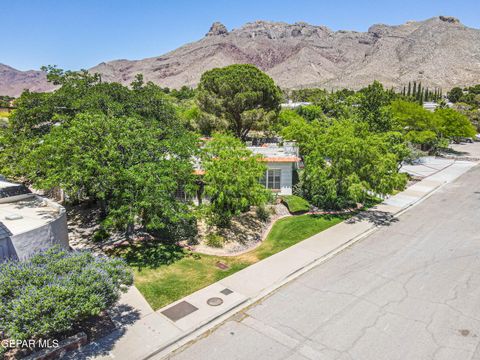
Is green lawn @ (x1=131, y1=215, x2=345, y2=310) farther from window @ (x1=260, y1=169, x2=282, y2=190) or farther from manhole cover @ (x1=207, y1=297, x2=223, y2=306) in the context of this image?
window @ (x1=260, y1=169, x2=282, y2=190)

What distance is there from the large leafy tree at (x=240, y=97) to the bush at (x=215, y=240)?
19.4m

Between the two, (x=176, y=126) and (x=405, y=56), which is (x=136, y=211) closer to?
(x=176, y=126)

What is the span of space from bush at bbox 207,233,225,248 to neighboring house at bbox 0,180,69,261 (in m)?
6.41

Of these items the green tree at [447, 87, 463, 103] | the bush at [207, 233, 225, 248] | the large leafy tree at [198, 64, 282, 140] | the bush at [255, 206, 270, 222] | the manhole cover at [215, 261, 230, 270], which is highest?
the green tree at [447, 87, 463, 103]

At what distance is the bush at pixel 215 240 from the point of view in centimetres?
1644

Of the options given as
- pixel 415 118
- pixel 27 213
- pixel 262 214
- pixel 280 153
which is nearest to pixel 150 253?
pixel 27 213

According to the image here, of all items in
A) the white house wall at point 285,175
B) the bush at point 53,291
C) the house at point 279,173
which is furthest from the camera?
the white house wall at point 285,175

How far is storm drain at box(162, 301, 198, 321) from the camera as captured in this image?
10.9m

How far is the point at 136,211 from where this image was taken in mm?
13578

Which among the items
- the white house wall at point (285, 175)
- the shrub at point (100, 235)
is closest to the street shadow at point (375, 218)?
the white house wall at point (285, 175)

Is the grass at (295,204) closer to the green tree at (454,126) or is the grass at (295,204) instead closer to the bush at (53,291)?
the bush at (53,291)

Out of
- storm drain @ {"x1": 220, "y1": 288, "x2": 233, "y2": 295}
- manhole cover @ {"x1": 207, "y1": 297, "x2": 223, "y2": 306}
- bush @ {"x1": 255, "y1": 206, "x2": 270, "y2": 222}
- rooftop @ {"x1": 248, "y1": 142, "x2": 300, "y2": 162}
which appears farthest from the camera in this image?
rooftop @ {"x1": 248, "y1": 142, "x2": 300, "y2": 162}

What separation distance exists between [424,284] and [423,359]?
457 cm

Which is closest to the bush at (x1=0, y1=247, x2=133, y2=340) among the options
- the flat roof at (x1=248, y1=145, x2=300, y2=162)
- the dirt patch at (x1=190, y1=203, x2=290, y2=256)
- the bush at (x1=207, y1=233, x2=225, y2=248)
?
the dirt patch at (x1=190, y1=203, x2=290, y2=256)
